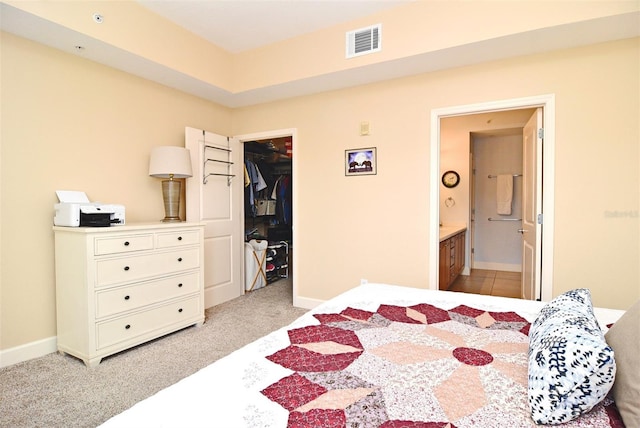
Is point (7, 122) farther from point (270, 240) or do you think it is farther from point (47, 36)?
point (270, 240)

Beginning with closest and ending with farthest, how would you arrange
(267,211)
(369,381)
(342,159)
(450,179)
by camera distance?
(369,381)
(342,159)
(267,211)
(450,179)

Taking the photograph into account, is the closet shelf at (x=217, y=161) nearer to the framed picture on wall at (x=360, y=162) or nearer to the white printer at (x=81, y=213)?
the white printer at (x=81, y=213)

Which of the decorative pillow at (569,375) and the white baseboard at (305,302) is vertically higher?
the decorative pillow at (569,375)

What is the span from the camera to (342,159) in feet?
11.5

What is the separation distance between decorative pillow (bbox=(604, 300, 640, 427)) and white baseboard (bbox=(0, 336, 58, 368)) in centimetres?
339

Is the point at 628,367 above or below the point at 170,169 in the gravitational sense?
below

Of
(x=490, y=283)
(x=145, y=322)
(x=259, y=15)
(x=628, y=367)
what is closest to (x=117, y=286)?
(x=145, y=322)

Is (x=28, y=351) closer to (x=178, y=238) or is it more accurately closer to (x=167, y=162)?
(x=178, y=238)

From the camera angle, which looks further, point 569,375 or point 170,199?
point 170,199

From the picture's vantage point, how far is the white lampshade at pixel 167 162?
3.07 metres

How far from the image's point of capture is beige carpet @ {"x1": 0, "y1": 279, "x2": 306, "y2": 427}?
72.2 inches

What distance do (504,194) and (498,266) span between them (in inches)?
50.6

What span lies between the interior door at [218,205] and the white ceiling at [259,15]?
104 centimetres

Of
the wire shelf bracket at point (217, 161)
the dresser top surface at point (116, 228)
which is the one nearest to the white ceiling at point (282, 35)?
the wire shelf bracket at point (217, 161)
